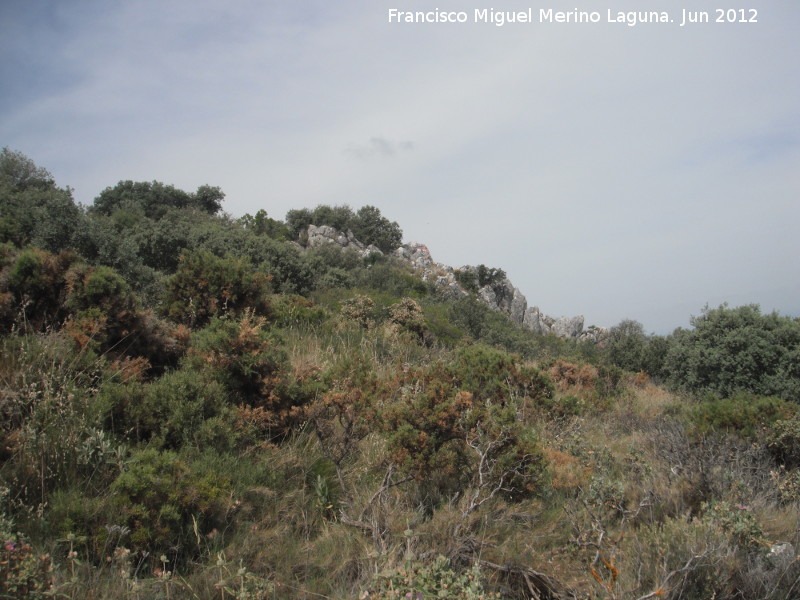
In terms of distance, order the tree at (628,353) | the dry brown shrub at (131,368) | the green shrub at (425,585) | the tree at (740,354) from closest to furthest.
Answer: the green shrub at (425,585), the dry brown shrub at (131,368), the tree at (740,354), the tree at (628,353)

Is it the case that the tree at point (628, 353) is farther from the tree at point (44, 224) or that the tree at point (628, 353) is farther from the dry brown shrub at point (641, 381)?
the tree at point (44, 224)

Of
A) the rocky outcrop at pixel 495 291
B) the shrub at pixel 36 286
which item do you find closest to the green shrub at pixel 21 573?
the shrub at pixel 36 286

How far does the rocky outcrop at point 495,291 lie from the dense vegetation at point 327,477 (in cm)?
3327

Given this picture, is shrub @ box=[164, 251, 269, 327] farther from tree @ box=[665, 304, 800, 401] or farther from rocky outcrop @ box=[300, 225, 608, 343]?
rocky outcrop @ box=[300, 225, 608, 343]

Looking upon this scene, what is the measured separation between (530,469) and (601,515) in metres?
0.54

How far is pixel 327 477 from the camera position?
13.0ft

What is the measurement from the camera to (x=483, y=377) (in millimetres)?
6539

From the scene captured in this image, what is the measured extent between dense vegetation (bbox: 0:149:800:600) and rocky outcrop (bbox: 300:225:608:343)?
109 ft

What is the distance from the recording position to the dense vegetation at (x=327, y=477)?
8.95ft

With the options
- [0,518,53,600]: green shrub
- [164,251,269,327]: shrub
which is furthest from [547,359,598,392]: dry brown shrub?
[0,518,53,600]: green shrub

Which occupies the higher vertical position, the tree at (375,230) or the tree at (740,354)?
the tree at (375,230)

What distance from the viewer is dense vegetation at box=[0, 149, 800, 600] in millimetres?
2729

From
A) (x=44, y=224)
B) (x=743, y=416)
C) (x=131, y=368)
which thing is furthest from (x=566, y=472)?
(x=44, y=224)

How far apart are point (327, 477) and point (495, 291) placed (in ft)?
131
